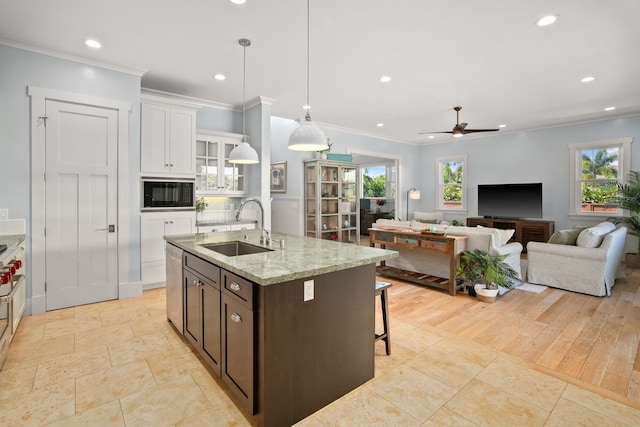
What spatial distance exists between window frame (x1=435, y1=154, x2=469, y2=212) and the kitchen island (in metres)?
6.98

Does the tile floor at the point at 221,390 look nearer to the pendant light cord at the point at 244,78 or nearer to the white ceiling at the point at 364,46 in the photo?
the pendant light cord at the point at 244,78

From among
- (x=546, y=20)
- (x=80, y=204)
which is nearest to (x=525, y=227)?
(x=546, y=20)

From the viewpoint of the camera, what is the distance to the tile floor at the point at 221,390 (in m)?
1.91

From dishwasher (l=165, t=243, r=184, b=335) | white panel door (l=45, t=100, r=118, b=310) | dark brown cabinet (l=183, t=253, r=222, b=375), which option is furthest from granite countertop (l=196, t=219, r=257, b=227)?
dark brown cabinet (l=183, t=253, r=222, b=375)

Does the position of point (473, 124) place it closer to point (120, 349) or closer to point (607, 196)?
point (607, 196)

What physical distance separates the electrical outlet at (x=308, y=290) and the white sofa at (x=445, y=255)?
10.2ft

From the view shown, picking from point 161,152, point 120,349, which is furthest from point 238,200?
point 120,349

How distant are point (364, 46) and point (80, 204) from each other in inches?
138

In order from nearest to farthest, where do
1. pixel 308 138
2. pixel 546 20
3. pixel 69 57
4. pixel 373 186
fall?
1. pixel 308 138
2. pixel 546 20
3. pixel 69 57
4. pixel 373 186

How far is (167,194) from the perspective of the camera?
435 cm

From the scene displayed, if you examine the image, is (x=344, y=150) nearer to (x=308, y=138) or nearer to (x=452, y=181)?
(x=452, y=181)

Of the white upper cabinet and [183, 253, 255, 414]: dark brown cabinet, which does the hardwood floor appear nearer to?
[183, 253, 255, 414]: dark brown cabinet

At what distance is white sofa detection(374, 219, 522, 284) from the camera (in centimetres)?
418

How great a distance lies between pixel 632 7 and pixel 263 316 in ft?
12.0
